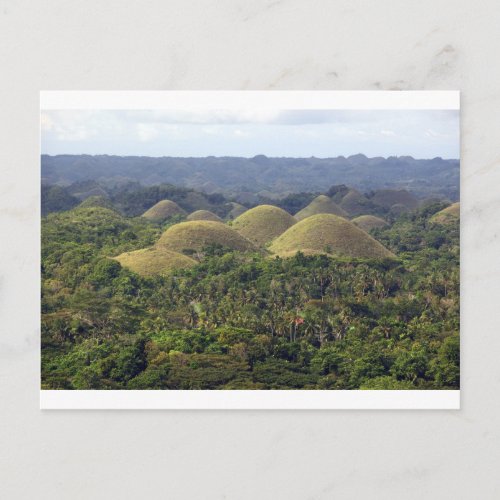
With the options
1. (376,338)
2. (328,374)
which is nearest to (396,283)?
(376,338)

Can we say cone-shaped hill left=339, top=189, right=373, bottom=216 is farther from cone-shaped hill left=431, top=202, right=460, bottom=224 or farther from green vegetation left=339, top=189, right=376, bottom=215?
cone-shaped hill left=431, top=202, right=460, bottom=224

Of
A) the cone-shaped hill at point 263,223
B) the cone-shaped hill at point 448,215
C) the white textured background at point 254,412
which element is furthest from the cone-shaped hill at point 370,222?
the white textured background at point 254,412

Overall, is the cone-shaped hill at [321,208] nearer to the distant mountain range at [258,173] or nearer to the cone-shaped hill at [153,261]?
the distant mountain range at [258,173]

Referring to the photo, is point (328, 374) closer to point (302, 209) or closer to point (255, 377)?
point (255, 377)

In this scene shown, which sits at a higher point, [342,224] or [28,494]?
[342,224]
